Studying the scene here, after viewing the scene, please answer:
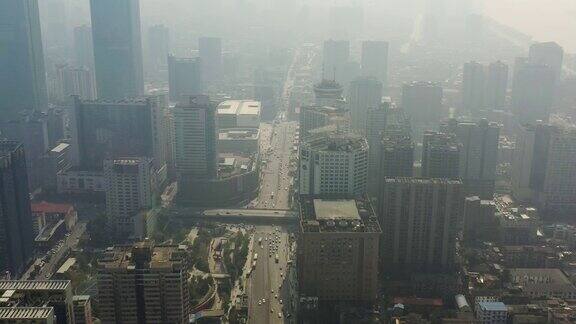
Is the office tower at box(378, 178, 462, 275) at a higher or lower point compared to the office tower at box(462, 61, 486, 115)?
lower

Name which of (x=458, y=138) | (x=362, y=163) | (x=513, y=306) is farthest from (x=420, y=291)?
(x=458, y=138)

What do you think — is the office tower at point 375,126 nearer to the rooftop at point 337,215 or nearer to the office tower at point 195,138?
the office tower at point 195,138

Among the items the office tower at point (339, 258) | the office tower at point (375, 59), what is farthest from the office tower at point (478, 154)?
the office tower at point (375, 59)

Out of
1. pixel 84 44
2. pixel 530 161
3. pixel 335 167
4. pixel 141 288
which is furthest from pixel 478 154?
pixel 84 44

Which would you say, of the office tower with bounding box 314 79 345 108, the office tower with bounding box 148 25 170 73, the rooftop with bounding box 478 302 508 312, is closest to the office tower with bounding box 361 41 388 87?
the office tower with bounding box 148 25 170 73

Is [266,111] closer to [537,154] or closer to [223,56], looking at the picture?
[223,56]

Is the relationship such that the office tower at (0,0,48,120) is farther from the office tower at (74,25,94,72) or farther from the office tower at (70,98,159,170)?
the office tower at (74,25,94,72)
